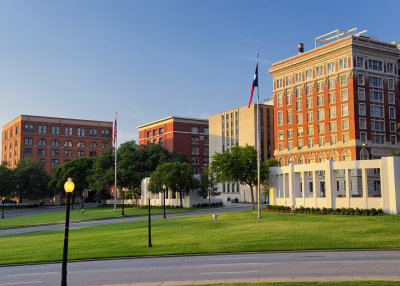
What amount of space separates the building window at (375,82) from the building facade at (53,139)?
89026 mm

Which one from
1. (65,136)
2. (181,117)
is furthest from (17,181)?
(181,117)

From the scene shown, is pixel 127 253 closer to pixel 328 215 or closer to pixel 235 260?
pixel 235 260

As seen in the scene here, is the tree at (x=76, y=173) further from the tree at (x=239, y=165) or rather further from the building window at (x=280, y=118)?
the tree at (x=239, y=165)

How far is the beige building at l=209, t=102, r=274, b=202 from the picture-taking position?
11056cm

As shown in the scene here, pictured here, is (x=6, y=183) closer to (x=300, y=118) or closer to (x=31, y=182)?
(x=31, y=182)

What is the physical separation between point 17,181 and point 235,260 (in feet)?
334

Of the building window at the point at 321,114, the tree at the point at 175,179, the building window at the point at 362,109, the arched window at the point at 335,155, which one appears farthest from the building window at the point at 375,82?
the tree at the point at 175,179

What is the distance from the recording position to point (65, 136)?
14038 cm

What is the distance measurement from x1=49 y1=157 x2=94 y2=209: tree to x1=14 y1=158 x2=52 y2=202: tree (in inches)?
301

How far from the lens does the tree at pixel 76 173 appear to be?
10281 centimetres

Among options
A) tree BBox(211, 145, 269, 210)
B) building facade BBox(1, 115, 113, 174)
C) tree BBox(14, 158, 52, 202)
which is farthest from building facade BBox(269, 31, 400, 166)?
building facade BBox(1, 115, 113, 174)

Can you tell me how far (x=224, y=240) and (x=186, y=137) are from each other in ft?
338

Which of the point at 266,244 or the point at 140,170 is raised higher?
the point at 140,170

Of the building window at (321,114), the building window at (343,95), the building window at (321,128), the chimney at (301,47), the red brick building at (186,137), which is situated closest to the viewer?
the building window at (343,95)
